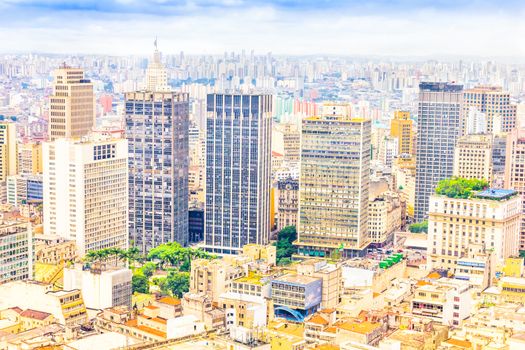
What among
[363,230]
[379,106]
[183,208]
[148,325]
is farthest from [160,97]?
[379,106]

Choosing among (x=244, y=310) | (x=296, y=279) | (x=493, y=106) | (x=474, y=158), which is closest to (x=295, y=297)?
(x=296, y=279)

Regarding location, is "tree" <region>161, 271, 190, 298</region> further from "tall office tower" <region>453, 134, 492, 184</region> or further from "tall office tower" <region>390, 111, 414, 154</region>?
"tall office tower" <region>390, 111, 414, 154</region>

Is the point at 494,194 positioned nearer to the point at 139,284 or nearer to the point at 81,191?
the point at 139,284

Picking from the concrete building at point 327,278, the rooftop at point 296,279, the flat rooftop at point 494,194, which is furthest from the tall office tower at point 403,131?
the rooftop at point 296,279

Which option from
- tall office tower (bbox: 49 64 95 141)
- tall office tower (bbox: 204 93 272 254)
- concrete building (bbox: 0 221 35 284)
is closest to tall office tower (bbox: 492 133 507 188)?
tall office tower (bbox: 204 93 272 254)

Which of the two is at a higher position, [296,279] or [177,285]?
[296,279]

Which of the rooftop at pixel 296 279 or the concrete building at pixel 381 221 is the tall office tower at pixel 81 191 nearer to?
the rooftop at pixel 296 279
